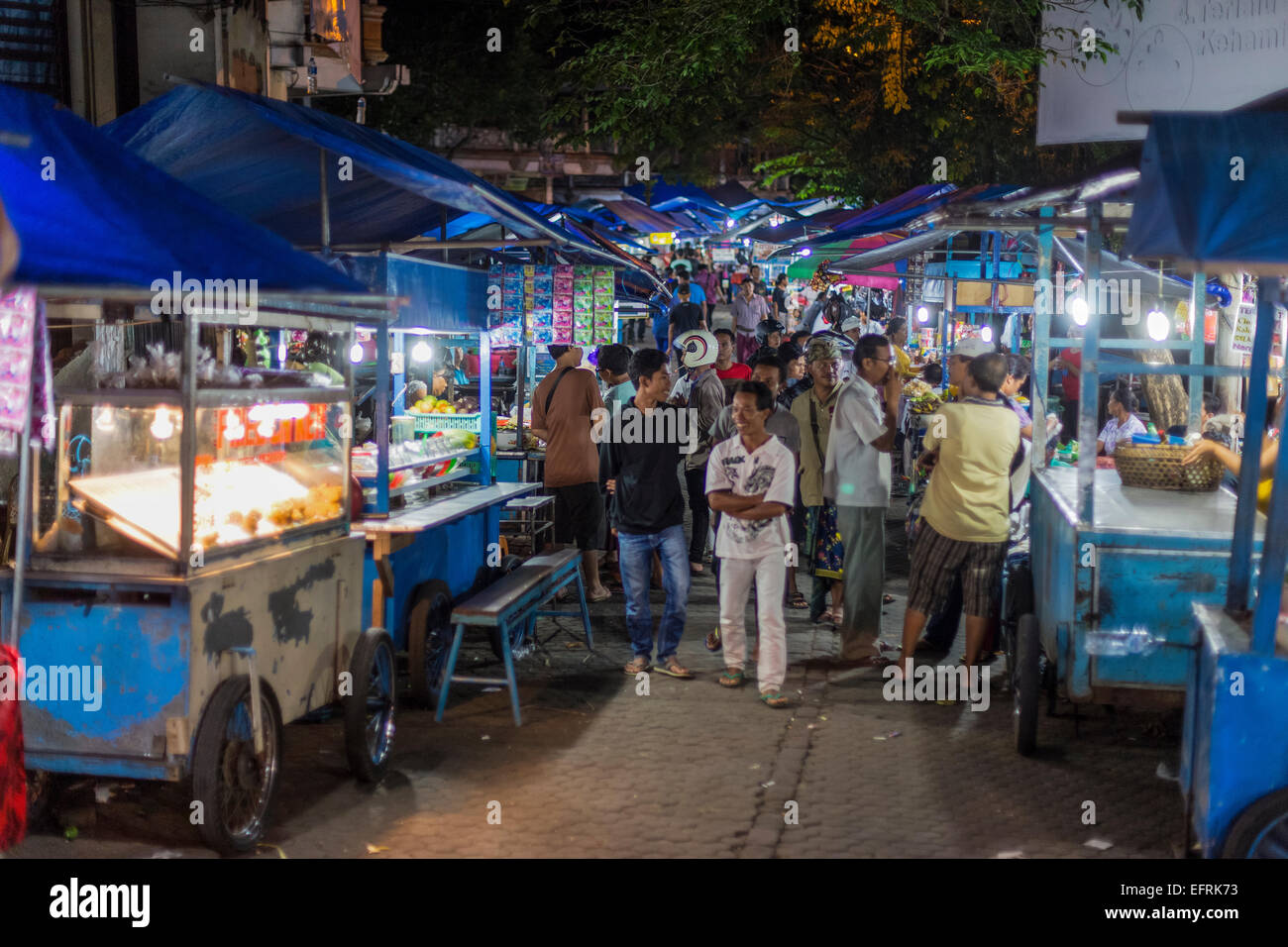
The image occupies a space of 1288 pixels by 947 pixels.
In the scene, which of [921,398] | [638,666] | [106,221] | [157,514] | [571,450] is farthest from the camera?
[921,398]

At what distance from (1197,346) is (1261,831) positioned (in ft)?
12.7

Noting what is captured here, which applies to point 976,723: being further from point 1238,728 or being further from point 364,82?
point 364,82

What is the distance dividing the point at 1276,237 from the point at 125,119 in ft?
18.3

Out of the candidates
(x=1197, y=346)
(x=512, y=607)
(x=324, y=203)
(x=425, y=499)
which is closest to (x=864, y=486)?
(x=1197, y=346)

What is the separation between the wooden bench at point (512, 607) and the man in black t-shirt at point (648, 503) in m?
0.56

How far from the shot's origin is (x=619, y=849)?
197 inches

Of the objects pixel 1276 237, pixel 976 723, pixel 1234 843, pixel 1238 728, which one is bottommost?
pixel 976 723

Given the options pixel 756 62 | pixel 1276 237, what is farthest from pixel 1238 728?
pixel 756 62

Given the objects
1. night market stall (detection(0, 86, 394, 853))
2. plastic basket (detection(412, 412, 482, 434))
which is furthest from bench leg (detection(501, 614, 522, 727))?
plastic basket (detection(412, 412, 482, 434))

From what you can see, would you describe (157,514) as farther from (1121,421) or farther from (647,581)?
(1121,421)

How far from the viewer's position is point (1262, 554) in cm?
409

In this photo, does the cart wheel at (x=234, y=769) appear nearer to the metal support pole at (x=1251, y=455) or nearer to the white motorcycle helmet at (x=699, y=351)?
the metal support pole at (x=1251, y=455)

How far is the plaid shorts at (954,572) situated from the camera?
701 centimetres

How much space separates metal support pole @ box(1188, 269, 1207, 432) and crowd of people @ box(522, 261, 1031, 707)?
107 cm
